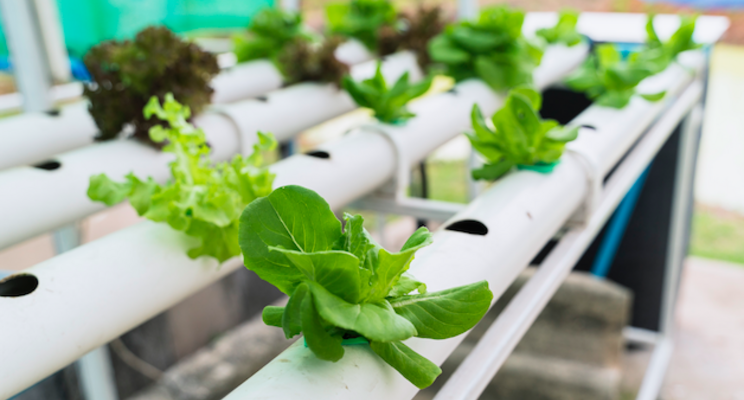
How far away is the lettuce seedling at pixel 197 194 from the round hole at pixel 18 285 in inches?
5.6

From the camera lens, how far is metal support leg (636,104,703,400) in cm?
204

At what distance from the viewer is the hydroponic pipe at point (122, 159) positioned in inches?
34.9

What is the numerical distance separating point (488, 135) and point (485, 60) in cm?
58

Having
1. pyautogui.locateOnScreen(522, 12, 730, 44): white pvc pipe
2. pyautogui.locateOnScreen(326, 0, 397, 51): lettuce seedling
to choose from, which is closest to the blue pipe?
pyautogui.locateOnScreen(522, 12, 730, 44): white pvc pipe

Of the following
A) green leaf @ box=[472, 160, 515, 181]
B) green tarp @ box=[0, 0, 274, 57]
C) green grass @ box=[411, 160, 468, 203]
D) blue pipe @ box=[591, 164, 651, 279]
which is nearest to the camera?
green leaf @ box=[472, 160, 515, 181]

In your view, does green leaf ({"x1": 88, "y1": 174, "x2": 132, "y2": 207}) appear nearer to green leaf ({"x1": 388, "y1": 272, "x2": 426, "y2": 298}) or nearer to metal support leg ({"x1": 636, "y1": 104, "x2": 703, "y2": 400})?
green leaf ({"x1": 388, "y1": 272, "x2": 426, "y2": 298})

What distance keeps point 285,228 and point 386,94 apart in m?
0.69

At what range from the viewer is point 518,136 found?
95 cm

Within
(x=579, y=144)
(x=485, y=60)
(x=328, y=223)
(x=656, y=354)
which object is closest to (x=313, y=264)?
(x=328, y=223)

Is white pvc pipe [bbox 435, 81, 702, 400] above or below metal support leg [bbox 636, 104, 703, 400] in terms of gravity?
above

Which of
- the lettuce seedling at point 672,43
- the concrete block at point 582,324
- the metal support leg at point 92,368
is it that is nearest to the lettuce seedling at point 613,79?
the lettuce seedling at point 672,43

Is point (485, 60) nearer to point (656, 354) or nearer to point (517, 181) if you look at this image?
point (517, 181)

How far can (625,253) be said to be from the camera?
2.38m

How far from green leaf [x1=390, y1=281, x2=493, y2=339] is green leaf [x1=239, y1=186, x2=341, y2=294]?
93 millimetres
